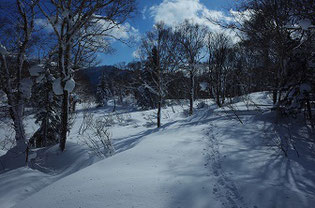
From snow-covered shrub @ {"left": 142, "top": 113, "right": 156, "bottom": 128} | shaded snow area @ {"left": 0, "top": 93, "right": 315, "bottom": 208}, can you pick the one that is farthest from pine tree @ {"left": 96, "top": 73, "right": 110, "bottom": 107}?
shaded snow area @ {"left": 0, "top": 93, "right": 315, "bottom": 208}

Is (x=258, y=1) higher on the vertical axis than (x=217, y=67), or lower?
higher

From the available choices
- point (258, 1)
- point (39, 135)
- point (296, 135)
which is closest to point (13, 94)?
point (39, 135)

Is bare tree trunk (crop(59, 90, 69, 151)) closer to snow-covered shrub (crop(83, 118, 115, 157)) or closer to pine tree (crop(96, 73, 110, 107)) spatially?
snow-covered shrub (crop(83, 118, 115, 157))

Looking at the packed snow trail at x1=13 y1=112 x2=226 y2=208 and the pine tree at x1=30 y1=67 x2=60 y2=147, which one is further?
the pine tree at x1=30 y1=67 x2=60 y2=147

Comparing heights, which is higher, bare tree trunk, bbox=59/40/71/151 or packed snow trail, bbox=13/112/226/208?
bare tree trunk, bbox=59/40/71/151

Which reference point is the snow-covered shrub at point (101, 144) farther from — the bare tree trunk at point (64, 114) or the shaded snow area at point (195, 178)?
the bare tree trunk at point (64, 114)

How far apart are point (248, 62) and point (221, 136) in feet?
62.2

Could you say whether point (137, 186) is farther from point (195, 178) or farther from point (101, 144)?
point (101, 144)

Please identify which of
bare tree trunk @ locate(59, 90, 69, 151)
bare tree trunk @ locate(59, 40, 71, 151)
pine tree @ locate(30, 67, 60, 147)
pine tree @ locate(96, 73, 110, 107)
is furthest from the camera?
pine tree @ locate(96, 73, 110, 107)

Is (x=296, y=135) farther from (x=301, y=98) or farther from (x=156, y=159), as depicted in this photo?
(x=156, y=159)

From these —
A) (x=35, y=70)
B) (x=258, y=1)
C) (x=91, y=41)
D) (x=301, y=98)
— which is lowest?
(x=301, y=98)

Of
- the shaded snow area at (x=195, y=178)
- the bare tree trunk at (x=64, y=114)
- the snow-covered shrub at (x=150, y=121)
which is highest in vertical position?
the bare tree trunk at (x=64, y=114)

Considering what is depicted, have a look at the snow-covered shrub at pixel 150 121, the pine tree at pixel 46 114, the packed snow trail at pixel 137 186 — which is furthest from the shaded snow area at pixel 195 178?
the snow-covered shrub at pixel 150 121

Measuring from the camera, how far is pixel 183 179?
2244 mm
